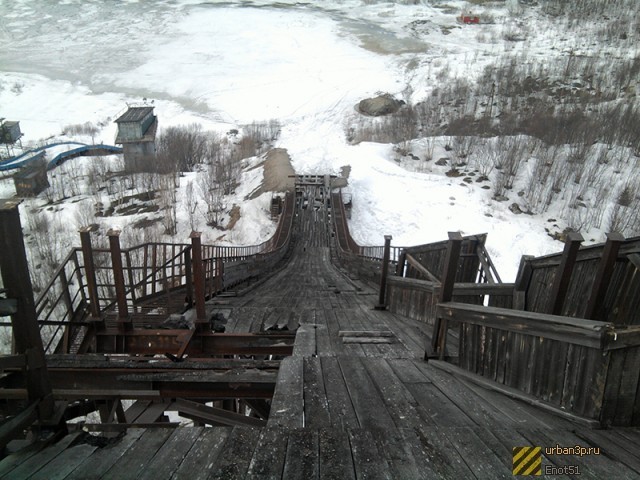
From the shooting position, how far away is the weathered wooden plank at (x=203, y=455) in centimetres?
199

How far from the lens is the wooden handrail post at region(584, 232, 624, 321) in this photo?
3.22 m

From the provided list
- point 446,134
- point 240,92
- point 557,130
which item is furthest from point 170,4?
point 557,130

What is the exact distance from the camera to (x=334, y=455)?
212 cm

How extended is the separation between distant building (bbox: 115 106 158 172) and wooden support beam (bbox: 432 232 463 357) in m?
46.4

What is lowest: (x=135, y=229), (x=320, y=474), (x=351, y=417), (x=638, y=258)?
(x=135, y=229)

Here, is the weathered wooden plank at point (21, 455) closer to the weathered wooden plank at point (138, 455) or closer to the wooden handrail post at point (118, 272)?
the weathered wooden plank at point (138, 455)

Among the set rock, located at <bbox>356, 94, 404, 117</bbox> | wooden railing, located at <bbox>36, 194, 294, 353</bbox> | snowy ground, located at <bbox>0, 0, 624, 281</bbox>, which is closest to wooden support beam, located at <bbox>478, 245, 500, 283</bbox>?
wooden railing, located at <bbox>36, 194, 294, 353</bbox>

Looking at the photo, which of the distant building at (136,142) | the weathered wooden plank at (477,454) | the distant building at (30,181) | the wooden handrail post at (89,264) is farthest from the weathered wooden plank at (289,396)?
the distant building at (30,181)

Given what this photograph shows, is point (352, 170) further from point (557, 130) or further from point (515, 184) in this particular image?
point (557, 130)

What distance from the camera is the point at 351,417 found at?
8.78 ft

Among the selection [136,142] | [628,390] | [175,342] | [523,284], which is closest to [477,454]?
[628,390]

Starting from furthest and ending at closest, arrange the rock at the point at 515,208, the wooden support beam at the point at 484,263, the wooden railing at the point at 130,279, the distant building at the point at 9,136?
1. the distant building at the point at 9,136
2. the rock at the point at 515,208
3. the wooden support beam at the point at 484,263
4. the wooden railing at the point at 130,279

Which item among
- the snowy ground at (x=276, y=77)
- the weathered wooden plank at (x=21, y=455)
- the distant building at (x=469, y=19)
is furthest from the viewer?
the distant building at (x=469, y=19)

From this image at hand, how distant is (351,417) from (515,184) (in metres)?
38.0
